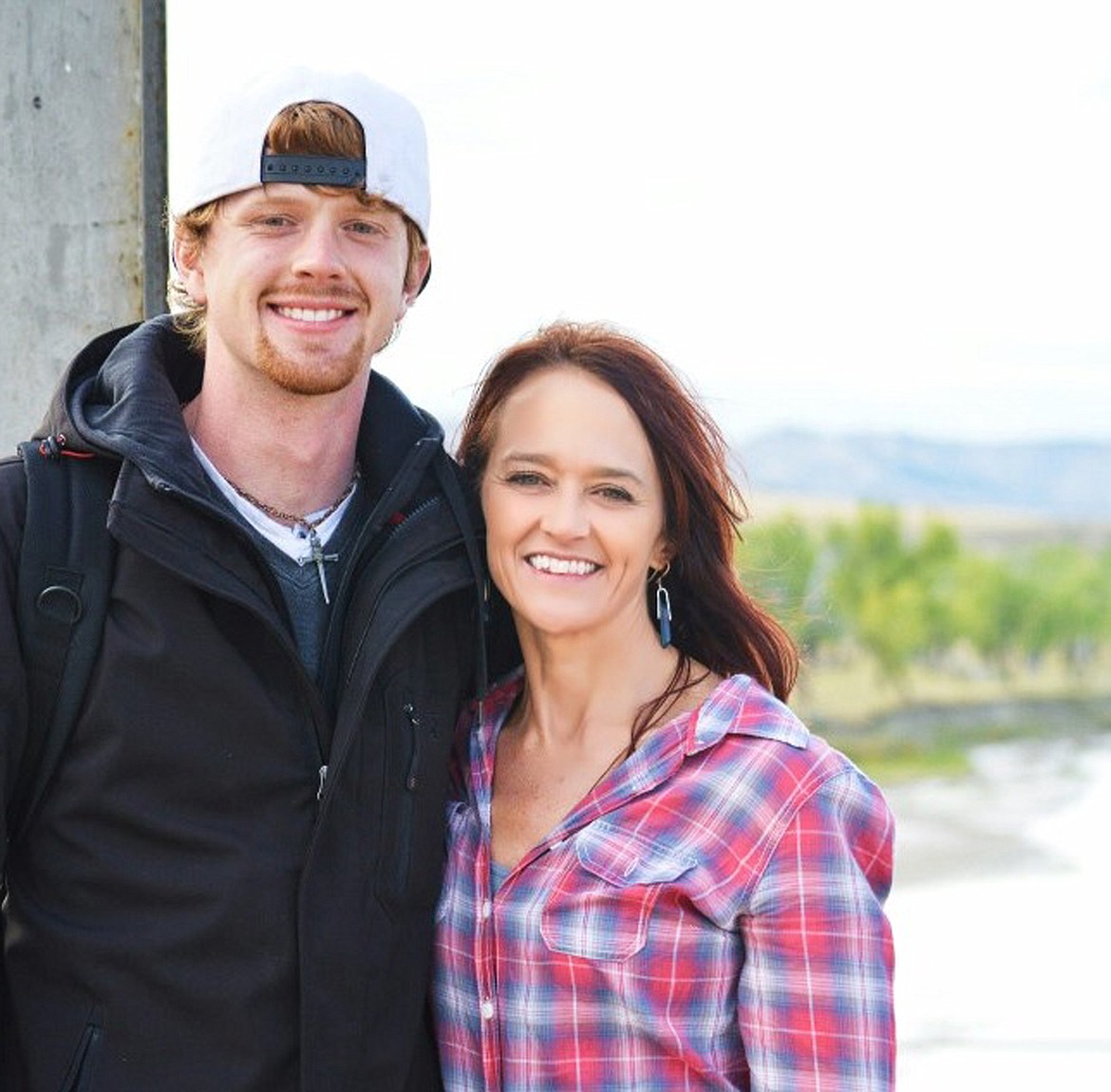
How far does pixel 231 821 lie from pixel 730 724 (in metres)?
0.70

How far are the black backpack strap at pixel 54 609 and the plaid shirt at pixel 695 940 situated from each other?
62 cm

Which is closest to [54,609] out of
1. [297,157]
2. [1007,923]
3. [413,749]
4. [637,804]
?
[413,749]

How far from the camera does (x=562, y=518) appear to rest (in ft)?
8.21

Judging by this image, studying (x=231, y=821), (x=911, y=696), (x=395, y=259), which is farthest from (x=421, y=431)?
(x=911, y=696)

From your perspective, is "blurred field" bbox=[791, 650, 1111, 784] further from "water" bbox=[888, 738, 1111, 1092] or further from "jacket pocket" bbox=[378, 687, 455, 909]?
"jacket pocket" bbox=[378, 687, 455, 909]

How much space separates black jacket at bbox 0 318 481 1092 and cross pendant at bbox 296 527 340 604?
0.26 ft

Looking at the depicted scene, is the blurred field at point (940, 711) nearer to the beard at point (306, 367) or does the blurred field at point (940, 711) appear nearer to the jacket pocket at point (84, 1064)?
the beard at point (306, 367)

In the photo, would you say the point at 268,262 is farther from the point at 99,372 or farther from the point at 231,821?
the point at 231,821

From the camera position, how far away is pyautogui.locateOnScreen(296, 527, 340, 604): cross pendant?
2.40 m

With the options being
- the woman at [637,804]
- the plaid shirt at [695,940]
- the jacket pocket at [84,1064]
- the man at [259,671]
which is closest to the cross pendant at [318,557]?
the man at [259,671]

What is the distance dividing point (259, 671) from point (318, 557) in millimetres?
220

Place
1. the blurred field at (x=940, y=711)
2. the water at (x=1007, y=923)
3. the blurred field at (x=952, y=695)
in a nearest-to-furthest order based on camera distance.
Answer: the water at (x=1007, y=923) < the blurred field at (x=940, y=711) < the blurred field at (x=952, y=695)

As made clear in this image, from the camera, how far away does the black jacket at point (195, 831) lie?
85.1 inches

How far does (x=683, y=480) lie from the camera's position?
8.64 feet
